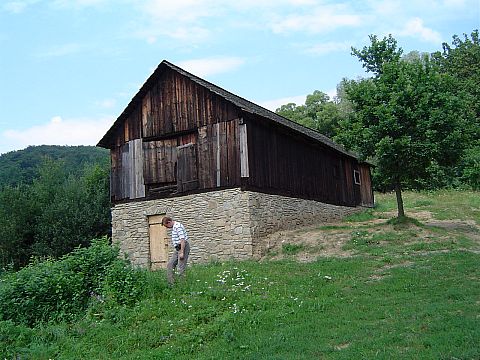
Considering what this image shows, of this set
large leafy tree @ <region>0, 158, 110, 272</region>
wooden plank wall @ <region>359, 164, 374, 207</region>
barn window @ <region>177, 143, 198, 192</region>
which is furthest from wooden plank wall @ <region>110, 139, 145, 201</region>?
wooden plank wall @ <region>359, 164, 374, 207</region>

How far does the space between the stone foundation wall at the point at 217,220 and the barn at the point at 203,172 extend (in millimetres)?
36

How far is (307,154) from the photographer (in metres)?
23.5

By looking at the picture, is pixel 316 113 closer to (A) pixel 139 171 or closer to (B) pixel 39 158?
(B) pixel 39 158

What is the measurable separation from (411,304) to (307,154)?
1384cm

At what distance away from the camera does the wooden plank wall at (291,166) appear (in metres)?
19.6

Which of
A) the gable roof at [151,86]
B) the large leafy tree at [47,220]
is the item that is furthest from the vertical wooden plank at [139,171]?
the large leafy tree at [47,220]

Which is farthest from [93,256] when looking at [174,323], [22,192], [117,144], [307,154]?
[22,192]

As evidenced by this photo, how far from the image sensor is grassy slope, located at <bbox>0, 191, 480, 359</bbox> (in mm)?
8180

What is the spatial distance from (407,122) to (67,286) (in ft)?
42.2

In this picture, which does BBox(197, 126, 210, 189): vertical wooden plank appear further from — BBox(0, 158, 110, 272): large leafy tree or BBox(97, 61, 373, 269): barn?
BBox(0, 158, 110, 272): large leafy tree

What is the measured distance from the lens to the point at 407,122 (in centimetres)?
1909

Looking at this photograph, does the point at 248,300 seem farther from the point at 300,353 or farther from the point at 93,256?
the point at 93,256

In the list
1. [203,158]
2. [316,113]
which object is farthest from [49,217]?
[316,113]

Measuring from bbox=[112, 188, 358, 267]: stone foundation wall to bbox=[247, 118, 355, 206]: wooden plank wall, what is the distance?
24.9 inches
